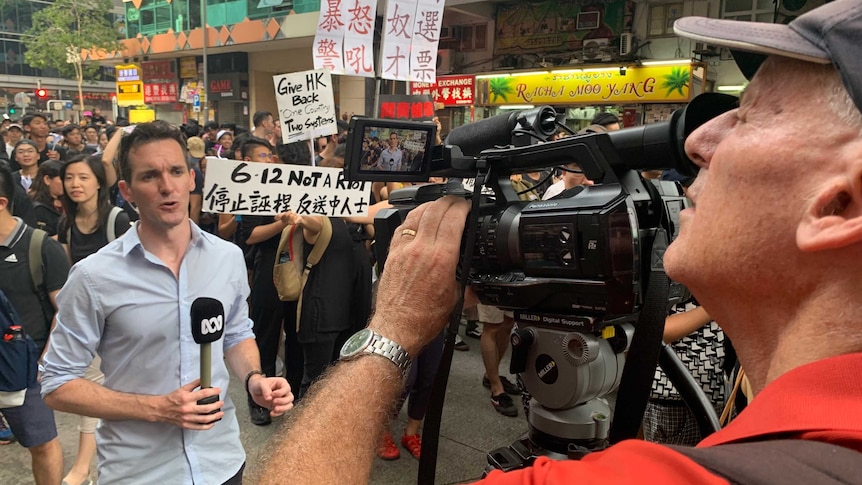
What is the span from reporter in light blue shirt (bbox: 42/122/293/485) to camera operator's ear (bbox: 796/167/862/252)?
5.31ft

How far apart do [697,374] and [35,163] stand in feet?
23.3

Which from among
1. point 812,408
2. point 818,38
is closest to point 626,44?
point 818,38

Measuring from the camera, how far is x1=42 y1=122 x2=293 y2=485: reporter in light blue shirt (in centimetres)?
194

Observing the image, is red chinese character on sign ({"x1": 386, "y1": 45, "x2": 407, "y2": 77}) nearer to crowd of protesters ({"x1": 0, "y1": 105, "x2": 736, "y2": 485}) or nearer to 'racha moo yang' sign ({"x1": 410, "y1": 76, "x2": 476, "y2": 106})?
crowd of protesters ({"x1": 0, "y1": 105, "x2": 736, "y2": 485})

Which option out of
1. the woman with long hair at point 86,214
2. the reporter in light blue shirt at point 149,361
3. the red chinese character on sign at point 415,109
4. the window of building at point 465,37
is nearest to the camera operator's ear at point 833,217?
the reporter in light blue shirt at point 149,361

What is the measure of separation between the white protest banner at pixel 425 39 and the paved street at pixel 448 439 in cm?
261

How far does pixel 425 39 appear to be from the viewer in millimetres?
5270

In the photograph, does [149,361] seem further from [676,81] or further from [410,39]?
[676,81]

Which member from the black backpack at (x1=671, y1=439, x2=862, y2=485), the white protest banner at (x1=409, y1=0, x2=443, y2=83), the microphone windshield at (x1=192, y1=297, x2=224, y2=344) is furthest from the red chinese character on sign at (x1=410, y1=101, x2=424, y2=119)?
the black backpack at (x1=671, y1=439, x2=862, y2=485)

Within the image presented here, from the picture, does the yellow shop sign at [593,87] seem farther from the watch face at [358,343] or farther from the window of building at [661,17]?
the watch face at [358,343]

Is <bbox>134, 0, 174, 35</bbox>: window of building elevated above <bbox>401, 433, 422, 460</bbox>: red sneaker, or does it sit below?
above

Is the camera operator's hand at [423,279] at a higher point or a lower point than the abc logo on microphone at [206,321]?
higher

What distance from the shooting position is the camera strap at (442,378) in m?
1.12

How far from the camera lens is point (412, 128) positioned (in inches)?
50.7
